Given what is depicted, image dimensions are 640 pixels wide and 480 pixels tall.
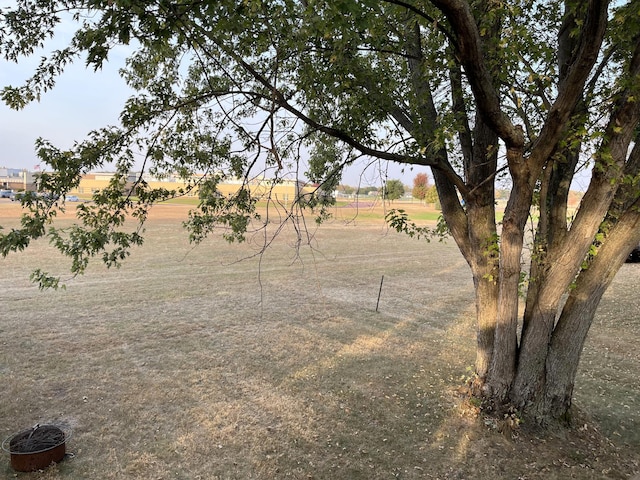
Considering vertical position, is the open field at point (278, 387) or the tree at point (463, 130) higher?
the tree at point (463, 130)

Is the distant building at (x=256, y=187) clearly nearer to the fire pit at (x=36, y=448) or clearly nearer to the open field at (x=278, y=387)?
the open field at (x=278, y=387)

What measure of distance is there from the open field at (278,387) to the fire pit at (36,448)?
94 millimetres

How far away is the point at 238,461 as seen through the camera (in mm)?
4168

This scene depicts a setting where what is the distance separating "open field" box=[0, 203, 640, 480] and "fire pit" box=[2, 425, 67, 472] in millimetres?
94

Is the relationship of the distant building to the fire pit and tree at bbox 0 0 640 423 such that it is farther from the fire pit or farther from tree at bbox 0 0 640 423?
the fire pit

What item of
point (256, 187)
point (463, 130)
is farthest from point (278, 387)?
point (463, 130)

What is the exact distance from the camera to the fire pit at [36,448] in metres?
3.79

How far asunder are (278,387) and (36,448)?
113 inches

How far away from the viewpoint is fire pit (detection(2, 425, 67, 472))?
3793 millimetres

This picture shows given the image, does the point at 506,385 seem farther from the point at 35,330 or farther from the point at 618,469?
the point at 35,330

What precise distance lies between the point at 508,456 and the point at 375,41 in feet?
15.5

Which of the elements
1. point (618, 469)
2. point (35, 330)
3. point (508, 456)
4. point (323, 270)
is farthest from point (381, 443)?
point (323, 270)

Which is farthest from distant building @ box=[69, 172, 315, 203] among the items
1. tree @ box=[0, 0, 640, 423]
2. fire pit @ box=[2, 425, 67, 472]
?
fire pit @ box=[2, 425, 67, 472]

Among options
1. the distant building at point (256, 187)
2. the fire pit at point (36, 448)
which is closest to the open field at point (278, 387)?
the fire pit at point (36, 448)
